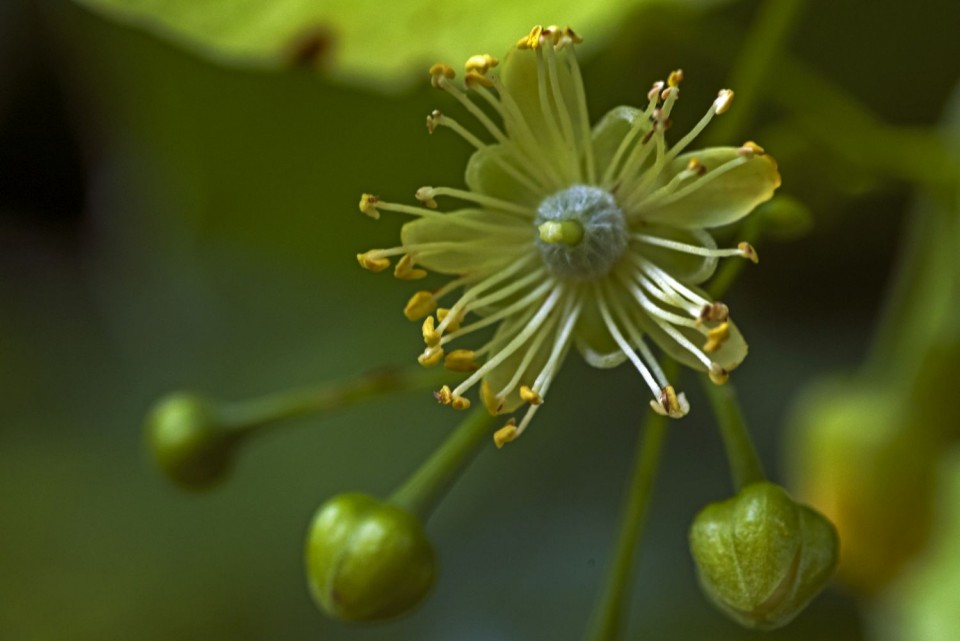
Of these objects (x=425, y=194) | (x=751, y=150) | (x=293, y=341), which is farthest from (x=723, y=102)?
(x=293, y=341)

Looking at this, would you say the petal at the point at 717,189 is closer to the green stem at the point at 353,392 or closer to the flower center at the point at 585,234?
the flower center at the point at 585,234

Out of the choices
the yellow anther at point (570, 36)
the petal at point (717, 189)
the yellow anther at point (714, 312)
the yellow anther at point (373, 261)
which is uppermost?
the yellow anther at point (570, 36)

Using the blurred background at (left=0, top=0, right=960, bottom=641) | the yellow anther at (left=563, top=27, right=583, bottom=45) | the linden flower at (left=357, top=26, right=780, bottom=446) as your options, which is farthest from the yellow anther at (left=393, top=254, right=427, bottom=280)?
the blurred background at (left=0, top=0, right=960, bottom=641)

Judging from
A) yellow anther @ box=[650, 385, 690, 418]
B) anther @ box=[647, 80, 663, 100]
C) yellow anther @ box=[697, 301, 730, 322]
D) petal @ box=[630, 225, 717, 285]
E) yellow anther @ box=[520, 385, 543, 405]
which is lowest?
yellow anther @ box=[520, 385, 543, 405]

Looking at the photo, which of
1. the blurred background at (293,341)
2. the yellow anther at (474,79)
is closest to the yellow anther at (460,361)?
the yellow anther at (474,79)

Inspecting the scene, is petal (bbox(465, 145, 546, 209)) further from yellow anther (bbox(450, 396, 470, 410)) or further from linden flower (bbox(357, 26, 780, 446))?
yellow anther (bbox(450, 396, 470, 410))
